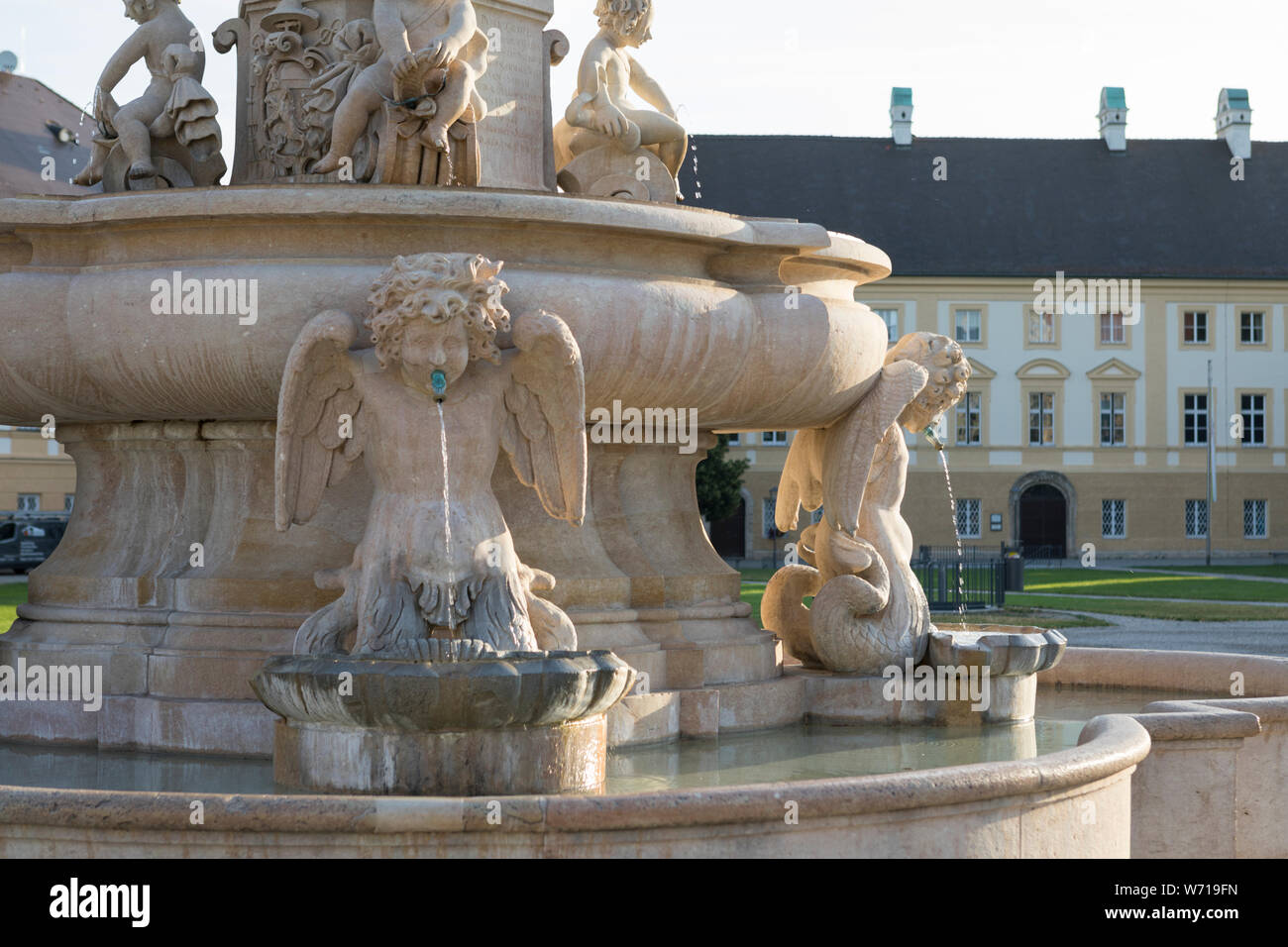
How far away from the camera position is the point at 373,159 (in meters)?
7.31

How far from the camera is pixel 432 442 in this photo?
241 inches

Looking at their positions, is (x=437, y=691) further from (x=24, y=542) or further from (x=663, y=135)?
(x=24, y=542)

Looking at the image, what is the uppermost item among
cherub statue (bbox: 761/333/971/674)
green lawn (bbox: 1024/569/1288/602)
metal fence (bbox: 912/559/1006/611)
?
cherub statue (bbox: 761/333/971/674)

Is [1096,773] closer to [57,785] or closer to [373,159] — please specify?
[57,785]

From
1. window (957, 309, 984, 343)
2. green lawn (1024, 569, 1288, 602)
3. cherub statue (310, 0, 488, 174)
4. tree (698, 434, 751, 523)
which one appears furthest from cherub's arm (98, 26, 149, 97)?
window (957, 309, 984, 343)

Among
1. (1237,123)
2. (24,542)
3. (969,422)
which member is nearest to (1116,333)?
(969,422)

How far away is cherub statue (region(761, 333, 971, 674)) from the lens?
7672 millimetres

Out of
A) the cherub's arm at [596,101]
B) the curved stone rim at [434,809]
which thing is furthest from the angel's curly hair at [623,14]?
the curved stone rim at [434,809]

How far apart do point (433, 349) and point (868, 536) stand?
8.76 feet

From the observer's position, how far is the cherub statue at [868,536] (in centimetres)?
767

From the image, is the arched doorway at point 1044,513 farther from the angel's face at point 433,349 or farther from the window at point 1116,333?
the angel's face at point 433,349

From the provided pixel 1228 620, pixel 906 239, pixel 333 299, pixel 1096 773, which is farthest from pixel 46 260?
pixel 906 239

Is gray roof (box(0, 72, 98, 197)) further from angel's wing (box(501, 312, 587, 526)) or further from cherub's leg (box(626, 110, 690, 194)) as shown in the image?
angel's wing (box(501, 312, 587, 526))

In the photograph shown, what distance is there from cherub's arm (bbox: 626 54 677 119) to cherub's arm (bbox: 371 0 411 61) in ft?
4.44
